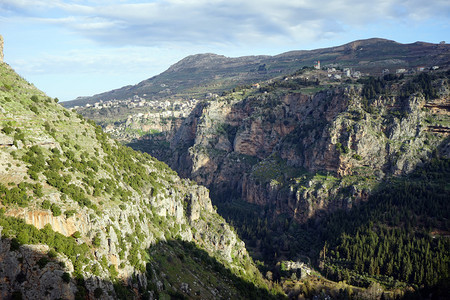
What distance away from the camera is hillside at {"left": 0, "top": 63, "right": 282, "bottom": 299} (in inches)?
1626

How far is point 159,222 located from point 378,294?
218ft

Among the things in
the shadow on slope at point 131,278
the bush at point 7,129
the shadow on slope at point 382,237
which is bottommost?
the shadow on slope at point 382,237

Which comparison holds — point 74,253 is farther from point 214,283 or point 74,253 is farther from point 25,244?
point 214,283

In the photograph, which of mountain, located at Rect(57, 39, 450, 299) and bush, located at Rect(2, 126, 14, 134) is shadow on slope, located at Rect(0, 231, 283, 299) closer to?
bush, located at Rect(2, 126, 14, 134)

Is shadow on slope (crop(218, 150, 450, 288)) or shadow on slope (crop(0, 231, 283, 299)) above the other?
shadow on slope (crop(0, 231, 283, 299))

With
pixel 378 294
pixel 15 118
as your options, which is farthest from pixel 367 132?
pixel 15 118

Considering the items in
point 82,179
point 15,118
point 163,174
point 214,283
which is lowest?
point 214,283

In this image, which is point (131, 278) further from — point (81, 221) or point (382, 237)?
point (382, 237)

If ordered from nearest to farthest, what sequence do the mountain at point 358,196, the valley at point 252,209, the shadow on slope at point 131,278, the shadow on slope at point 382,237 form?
the shadow on slope at point 131,278, the valley at point 252,209, the shadow on slope at point 382,237, the mountain at point 358,196

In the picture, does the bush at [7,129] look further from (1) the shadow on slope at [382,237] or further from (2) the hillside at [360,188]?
(2) the hillside at [360,188]

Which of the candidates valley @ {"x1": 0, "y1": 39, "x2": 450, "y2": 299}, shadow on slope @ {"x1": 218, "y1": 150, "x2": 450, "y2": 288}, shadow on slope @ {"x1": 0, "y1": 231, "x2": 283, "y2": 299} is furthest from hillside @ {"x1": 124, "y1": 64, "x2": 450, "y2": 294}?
shadow on slope @ {"x1": 0, "y1": 231, "x2": 283, "y2": 299}

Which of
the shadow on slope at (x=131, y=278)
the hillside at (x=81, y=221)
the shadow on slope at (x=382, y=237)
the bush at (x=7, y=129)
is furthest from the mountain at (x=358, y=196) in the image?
the bush at (x=7, y=129)

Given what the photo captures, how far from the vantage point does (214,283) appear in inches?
3374

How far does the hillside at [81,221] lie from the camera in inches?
1626
